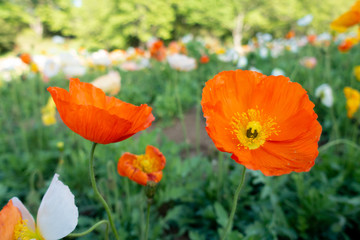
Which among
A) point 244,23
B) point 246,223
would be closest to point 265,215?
point 246,223

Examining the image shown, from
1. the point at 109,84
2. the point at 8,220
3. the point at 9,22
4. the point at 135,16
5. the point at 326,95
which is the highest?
the point at 8,220

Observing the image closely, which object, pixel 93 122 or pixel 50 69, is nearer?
pixel 93 122

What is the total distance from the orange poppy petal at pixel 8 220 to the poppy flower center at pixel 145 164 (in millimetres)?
318

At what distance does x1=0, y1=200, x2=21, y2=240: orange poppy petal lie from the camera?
18.7 inches

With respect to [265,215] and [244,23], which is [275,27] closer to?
[244,23]

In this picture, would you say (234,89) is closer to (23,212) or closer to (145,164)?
(145,164)

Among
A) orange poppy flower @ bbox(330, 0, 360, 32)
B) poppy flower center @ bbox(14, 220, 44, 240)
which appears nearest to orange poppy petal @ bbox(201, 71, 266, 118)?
poppy flower center @ bbox(14, 220, 44, 240)

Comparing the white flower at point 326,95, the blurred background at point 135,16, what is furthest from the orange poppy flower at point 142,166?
the blurred background at point 135,16

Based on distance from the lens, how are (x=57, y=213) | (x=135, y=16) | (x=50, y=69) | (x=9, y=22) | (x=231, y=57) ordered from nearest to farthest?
1. (x=57, y=213)
2. (x=231, y=57)
3. (x=50, y=69)
4. (x=9, y=22)
5. (x=135, y=16)

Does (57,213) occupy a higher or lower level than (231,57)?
higher

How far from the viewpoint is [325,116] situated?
7.88 feet

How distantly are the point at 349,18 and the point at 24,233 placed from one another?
166 cm

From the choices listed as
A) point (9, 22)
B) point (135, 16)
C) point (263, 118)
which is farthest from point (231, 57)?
point (9, 22)

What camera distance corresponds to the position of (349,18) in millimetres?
1380
